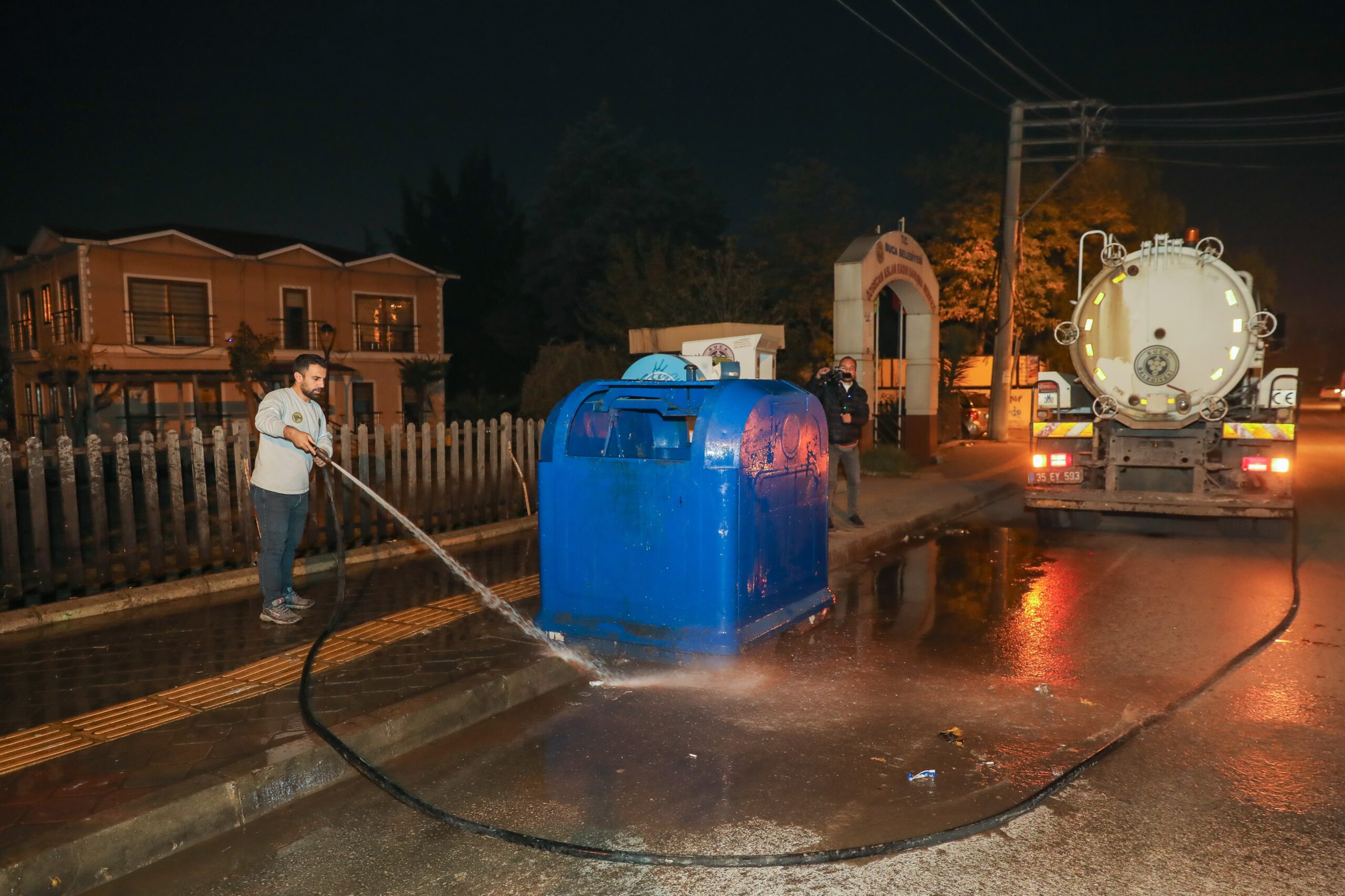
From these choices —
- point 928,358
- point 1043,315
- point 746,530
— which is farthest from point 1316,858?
point 1043,315

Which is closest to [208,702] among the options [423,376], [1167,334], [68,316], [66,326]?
[1167,334]

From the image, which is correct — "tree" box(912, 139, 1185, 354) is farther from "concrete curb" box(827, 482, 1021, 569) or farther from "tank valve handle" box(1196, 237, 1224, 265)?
"tank valve handle" box(1196, 237, 1224, 265)

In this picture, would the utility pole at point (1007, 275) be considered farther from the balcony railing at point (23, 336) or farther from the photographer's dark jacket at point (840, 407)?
the balcony railing at point (23, 336)

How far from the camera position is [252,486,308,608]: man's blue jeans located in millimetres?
6363

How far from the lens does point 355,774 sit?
4453 mm

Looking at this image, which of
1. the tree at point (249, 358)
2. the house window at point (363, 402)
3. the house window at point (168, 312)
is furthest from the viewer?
the house window at point (363, 402)

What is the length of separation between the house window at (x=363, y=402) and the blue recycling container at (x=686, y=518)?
90.7ft

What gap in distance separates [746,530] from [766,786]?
1.71 meters

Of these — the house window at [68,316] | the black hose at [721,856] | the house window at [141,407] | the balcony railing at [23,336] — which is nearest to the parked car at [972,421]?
the black hose at [721,856]

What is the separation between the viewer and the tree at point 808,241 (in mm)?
28047

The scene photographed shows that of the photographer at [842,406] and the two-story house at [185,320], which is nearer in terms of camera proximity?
the photographer at [842,406]

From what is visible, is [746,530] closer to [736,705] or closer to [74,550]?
[736,705]

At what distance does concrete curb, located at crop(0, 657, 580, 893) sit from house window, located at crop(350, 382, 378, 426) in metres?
28.6

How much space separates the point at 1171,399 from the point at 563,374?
1029cm
